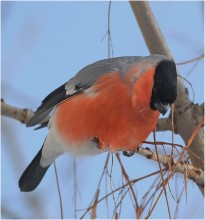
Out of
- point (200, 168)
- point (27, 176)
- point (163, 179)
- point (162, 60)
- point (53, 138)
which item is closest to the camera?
point (163, 179)

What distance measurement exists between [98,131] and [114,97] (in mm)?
149

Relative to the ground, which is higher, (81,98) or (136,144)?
(81,98)

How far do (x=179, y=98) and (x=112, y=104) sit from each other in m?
0.47

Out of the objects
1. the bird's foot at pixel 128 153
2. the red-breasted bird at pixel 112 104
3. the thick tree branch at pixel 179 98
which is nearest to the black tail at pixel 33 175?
the red-breasted bird at pixel 112 104

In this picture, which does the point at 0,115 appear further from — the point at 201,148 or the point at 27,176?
the point at 201,148

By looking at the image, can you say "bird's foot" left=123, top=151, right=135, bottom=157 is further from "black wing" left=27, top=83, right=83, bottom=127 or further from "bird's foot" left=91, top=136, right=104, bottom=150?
"black wing" left=27, top=83, right=83, bottom=127

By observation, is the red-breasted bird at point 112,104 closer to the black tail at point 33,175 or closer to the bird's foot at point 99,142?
the bird's foot at point 99,142

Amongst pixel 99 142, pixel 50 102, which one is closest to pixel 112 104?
pixel 99 142

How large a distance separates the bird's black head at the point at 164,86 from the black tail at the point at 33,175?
2.80 feet

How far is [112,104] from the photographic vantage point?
1757mm

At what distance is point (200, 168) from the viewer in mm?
1970

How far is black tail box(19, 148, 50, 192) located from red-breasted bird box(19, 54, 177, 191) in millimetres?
374

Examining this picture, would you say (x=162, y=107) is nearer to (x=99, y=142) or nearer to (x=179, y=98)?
(x=99, y=142)

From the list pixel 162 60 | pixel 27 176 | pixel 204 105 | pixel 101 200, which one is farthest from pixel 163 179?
pixel 27 176
